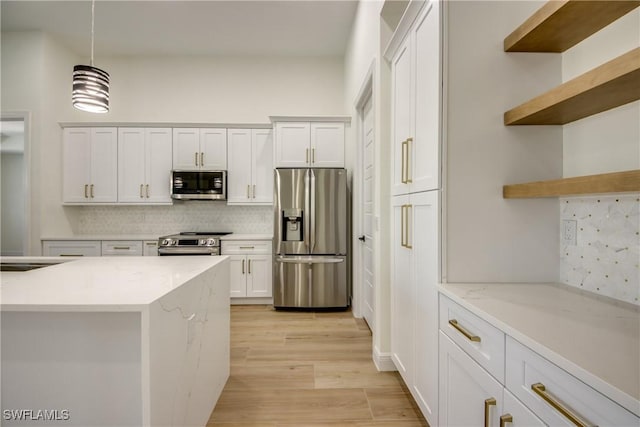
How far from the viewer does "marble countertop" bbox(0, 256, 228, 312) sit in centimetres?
112

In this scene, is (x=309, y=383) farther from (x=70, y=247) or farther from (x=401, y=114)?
(x=70, y=247)

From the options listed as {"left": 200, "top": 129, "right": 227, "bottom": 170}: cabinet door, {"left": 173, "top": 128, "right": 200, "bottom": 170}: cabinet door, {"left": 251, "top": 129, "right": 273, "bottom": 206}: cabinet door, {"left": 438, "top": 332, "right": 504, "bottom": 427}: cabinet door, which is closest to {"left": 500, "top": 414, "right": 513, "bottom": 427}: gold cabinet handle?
{"left": 438, "top": 332, "right": 504, "bottom": 427}: cabinet door

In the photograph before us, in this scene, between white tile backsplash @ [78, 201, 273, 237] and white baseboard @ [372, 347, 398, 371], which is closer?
white baseboard @ [372, 347, 398, 371]

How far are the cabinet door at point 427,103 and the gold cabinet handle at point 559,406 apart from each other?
0.90 metres

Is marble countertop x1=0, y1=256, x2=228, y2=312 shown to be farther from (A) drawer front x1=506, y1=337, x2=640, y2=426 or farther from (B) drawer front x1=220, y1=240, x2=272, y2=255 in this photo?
(B) drawer front x1=220, y1=240, x2=272, y2=255

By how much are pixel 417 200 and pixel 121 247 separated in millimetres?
3861

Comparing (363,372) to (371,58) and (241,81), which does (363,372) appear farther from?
(241,81)

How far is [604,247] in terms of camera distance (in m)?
1.27

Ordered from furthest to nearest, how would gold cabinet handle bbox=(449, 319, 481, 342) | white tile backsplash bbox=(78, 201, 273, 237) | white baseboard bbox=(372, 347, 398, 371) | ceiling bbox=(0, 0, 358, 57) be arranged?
white tile backsplash bbox=(78, 201, 273, 237)
ceiling bbox=(0, 0, 358, 57)
white baseboard bbox=(372, 347, 398, 371)
gold cabinet handle bbox=(449, 319, 481, 342)

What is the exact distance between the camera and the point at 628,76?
0.95 meters

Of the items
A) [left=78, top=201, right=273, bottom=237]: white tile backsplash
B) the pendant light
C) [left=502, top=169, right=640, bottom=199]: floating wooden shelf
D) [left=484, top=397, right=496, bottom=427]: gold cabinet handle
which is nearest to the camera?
[left=502, top=169, right=640, bottom=199]: floating wooden shelf

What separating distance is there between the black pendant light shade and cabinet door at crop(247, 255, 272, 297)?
2.44 meters

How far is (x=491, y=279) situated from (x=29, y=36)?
18.5 feet

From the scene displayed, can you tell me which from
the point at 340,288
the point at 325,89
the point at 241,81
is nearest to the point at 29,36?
the point at 241,81
